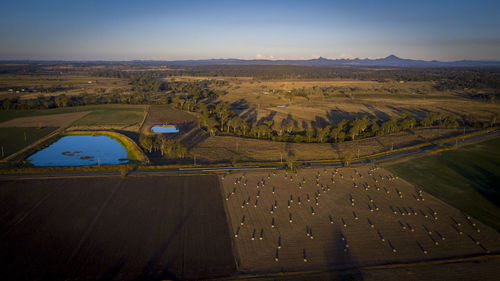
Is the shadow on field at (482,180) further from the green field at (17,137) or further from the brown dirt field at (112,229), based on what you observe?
the green field at (17,137)

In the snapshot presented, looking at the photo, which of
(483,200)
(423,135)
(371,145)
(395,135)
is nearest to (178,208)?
(483,200)

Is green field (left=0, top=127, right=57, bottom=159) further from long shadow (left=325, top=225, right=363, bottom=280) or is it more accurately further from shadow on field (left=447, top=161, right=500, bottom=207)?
shadow on field (left=447, top=161, right=500, bottom=207)

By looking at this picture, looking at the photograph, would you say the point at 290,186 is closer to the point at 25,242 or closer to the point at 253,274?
the point at 253,274

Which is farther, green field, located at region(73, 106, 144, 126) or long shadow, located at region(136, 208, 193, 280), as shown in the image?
green field, located at region(73, 106, 144, 126)

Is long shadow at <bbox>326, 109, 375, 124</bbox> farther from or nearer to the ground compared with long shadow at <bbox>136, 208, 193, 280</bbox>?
farther from the ground

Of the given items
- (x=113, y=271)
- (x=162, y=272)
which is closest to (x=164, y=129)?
(x=113, y=271)

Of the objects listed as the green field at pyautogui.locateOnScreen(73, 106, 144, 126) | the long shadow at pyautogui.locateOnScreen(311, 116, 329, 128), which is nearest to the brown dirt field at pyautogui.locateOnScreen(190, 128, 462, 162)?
the long shadow at pyautogui.locateOnScreen(311, 116, 329, 128)

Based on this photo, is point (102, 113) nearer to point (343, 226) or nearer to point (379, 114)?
point (343, 226)
